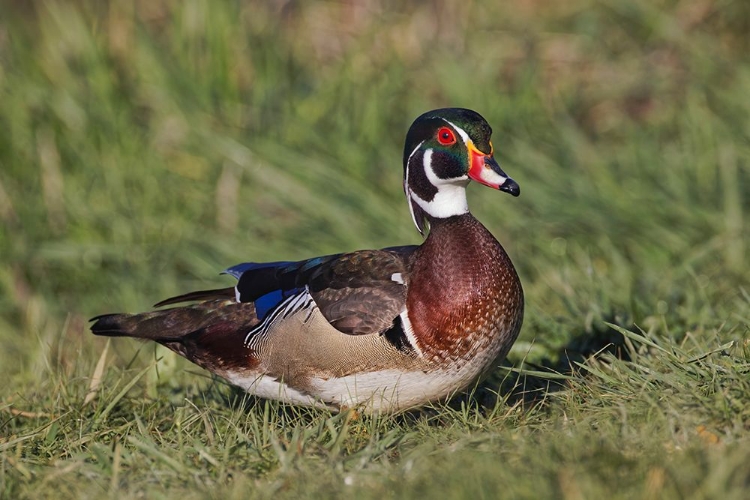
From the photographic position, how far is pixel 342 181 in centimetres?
626

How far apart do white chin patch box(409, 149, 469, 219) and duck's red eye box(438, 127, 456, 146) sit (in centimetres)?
7

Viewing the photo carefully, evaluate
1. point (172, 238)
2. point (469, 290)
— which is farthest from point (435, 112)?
point (172, 238)

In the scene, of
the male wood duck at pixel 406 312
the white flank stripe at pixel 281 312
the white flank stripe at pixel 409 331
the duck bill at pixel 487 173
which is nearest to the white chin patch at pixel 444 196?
the male wood duck at pixel 406 312

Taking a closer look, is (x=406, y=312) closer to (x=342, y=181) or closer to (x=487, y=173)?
(x=487, y=173)

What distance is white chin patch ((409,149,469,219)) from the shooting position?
12.1ft

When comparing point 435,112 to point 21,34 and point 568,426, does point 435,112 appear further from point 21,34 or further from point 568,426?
point 21,34

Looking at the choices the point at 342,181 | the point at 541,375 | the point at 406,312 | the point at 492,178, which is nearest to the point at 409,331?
the point at 406,312

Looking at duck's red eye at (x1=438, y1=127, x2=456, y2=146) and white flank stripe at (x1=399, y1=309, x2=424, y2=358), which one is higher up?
duck's red eye at (x1=438, y1=127, x2=456, y2=146)

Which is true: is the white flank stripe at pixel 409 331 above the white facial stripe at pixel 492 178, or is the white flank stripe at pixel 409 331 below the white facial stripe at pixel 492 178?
below

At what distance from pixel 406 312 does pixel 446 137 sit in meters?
0.62

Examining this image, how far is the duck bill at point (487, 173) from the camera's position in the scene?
353 centimetres

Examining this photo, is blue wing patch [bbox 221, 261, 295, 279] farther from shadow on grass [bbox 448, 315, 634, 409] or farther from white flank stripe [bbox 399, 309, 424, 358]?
shadow on grass [bbox 448, 315, 634, 409]

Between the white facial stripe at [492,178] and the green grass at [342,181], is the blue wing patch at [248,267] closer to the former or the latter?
the green grass at [342,181]

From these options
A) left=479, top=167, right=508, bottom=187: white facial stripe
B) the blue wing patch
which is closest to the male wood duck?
left=479, top=167, right=508, bottom=187: white facial stripe
